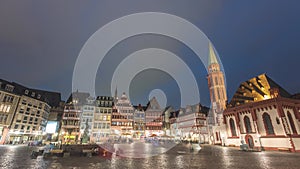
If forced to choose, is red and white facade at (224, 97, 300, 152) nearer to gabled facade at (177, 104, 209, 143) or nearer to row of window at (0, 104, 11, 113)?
gabled facade at (177, 104, 209, 143)

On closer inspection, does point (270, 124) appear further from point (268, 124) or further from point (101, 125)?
point (101, 125)

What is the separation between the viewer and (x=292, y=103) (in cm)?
2609

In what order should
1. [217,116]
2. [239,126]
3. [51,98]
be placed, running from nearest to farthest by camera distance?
[239,126]
[217,116]
[51,98]

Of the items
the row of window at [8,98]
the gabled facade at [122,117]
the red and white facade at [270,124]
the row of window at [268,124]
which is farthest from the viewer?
the gabled facade at [122,117]

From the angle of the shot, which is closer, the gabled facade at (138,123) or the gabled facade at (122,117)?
the gabled facade at (122,117)

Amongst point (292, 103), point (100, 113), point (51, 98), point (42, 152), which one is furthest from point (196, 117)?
point (51, 98)

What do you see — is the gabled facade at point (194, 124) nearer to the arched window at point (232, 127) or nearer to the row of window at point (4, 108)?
the arched window at point (232, 127)

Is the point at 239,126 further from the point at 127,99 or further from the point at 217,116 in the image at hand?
the point at 127,99

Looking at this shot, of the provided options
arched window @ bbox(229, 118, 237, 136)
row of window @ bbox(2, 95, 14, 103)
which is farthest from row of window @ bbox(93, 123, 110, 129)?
arched window @ bbox(229, 118, 237, 136)

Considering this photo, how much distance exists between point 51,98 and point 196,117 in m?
65.4

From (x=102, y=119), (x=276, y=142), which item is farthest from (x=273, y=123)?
(x=102, y=119)

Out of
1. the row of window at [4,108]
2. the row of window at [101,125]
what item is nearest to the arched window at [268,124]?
the row of window at [101,125]

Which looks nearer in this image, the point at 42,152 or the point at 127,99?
the point at 42,152

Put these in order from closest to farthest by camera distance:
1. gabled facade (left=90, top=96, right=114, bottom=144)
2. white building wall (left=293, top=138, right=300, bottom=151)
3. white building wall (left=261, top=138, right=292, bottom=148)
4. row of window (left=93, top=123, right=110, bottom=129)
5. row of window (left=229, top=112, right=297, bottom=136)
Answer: white building wall (left=293, top=138, right=300, bottom=151)
white building wall (left=261, top=138, right=292, bottom=148)
row of window (left=229, top=112, right=297, bottom=136)
gabled facade (left=90, top=96, right=114, bottom=144)
row of window (left=93, top=123, right=110, bottom=129)
